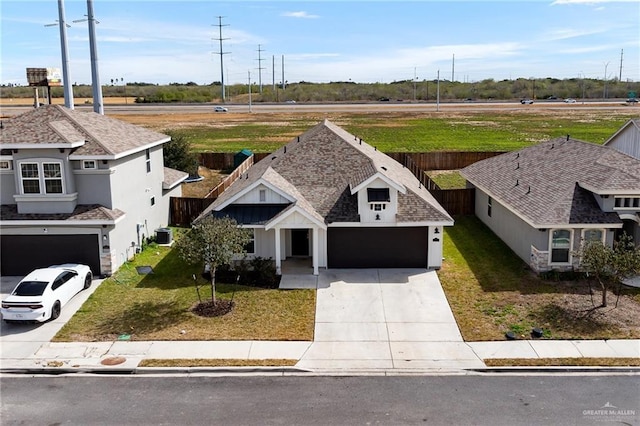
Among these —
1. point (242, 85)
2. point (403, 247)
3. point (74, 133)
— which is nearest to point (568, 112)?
point (403, 247)

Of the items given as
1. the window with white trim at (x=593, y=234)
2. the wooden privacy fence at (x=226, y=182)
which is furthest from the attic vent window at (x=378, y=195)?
the wooden privacy fence at (x=226, y=182)

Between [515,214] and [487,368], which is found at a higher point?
[515,214]

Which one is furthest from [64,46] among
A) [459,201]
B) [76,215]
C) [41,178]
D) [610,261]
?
[610,261]

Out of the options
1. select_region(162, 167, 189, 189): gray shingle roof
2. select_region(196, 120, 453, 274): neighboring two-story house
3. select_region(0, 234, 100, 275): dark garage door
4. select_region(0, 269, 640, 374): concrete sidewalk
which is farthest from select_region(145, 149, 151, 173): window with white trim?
select_region(0, 269, 640, 374): concrete sidewalk

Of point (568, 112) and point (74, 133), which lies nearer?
point (74, 133)

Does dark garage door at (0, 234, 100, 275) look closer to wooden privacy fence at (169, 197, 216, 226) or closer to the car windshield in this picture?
the car windshield

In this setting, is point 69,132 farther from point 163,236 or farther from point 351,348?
point 351,348

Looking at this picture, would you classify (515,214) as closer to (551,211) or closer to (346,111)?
(551,211)
